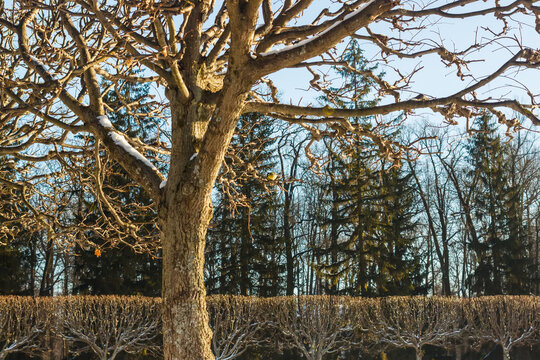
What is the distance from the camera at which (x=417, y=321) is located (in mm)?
16812

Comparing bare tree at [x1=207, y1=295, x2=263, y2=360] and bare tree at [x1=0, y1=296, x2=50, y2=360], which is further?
bare tree at [x1=207, y1=295, x2=263, y2=360]

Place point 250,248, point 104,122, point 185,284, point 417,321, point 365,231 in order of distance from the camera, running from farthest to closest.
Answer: point 250,248 → point 365,231 → point 417,321 → point 104,122 → point 185,284

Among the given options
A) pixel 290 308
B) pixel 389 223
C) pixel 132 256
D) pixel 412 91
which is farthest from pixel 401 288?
pixel 412 91

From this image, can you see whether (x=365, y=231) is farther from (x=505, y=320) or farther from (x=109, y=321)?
(x=109, y=321)

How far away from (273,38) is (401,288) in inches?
749

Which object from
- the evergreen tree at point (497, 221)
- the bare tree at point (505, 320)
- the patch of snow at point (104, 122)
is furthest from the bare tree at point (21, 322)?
the evergreen tree at point (497, 221)

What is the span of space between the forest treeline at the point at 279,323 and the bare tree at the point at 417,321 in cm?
3

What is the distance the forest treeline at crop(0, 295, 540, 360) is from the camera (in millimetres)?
15562

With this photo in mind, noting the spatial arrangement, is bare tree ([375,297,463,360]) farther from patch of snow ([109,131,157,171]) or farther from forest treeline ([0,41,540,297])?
patch of snow ([109,131,157,171])

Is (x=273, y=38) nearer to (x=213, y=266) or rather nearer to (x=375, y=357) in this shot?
(x=375, y=357)

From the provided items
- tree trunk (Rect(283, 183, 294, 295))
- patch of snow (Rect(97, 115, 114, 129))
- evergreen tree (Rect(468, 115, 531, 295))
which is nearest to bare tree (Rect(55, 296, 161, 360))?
tree trunk (Rect(283, 183, 294, 295))

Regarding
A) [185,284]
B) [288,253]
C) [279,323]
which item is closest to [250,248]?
[288,253]

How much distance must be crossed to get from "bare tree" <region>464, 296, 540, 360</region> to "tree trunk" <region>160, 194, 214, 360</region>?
1561 cm

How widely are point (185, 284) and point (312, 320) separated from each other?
13.3 m
